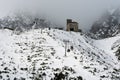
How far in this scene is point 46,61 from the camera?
188 ft

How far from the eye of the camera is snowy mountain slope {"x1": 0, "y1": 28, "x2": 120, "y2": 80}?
159 feet

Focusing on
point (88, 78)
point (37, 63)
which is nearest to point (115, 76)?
point (88, 78)

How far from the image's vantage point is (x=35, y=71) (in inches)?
1976

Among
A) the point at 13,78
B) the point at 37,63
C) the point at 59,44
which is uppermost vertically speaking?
the point at 59,44

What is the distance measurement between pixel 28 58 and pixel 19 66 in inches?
279

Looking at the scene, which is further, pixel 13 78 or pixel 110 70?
pixel 110 70

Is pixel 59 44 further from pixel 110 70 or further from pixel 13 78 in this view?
pixel 13 78

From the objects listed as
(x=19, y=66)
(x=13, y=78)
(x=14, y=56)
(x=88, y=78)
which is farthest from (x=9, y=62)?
(x=88, y=78)

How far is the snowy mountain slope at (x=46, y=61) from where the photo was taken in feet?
159

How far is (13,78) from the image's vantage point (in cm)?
4322

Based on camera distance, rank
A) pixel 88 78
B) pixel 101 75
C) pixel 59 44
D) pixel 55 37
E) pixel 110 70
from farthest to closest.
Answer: pixel 55 37 < pixel 59 44 < pixel 110 70 < pixel 101 75 < pixel 88 78

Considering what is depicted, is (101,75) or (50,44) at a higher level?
(50,44)

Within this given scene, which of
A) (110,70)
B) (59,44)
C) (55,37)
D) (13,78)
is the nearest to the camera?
(13,78)

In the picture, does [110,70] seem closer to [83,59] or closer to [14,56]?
[83,59]
